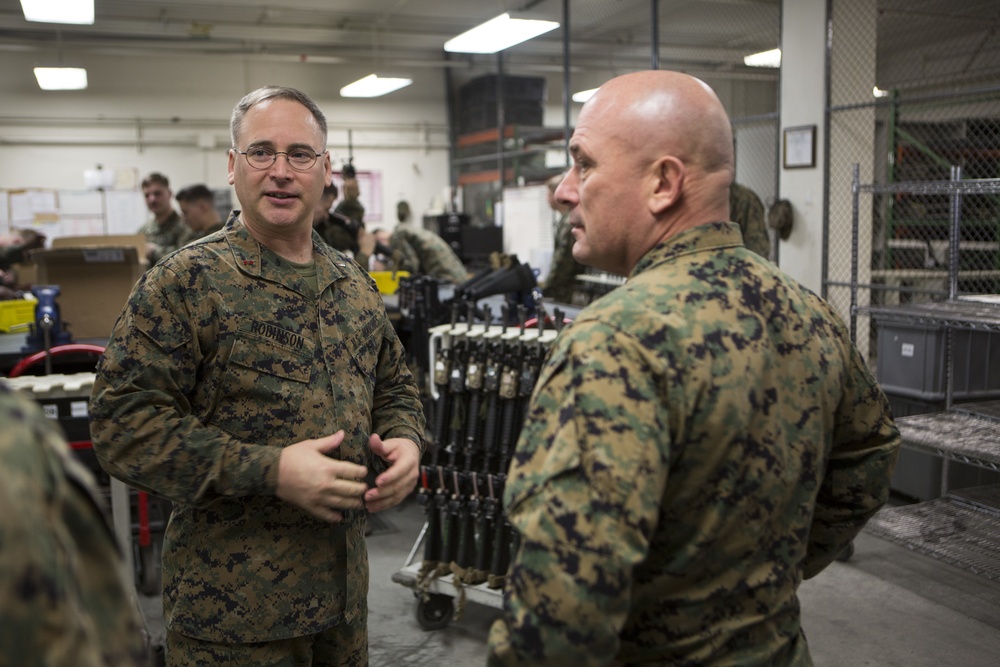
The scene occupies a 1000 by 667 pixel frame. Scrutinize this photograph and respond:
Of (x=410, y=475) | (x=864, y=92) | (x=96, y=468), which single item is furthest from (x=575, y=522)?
(x=864, y=92)

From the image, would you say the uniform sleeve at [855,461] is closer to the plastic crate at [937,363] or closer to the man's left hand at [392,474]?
the man's left hand at [392,474]

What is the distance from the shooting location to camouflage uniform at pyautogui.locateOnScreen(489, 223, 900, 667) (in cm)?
92

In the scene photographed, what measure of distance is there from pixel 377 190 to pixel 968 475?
30.9 feet

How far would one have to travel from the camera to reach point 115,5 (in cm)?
959

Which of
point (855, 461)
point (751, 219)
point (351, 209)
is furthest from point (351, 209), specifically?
point (855, 461)

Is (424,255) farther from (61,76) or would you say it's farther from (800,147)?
(61,76)

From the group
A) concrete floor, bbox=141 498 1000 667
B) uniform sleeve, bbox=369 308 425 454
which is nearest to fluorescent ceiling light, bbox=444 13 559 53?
concrete floor, bbox=141 498 1000 667

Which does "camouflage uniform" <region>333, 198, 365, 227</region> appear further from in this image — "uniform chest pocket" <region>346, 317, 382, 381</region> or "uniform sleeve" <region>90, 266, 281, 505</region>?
"uniform sleeve" <region>90, 266, 281, 505</region>

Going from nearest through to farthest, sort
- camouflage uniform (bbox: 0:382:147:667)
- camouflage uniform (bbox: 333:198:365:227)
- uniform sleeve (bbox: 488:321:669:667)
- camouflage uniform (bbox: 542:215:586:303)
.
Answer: camouflage uniform (bbox: 0:382:147:667), uniform sleeve (bbox: 488:321:669:667), camouflage uniform (bbox: 542:215:586:303), camouflage uniform (bbox: 333:198:365:227)

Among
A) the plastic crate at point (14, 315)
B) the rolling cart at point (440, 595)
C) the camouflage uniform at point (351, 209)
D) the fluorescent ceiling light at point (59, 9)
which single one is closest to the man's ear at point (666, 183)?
the rolling cart at point (440, 595)

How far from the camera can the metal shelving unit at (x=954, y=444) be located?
343 centimetres

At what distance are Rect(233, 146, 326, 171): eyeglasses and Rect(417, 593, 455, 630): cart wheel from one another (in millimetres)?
2163

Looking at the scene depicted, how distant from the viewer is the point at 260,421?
5.14 ft

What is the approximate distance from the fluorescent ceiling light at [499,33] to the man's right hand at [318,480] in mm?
5628
